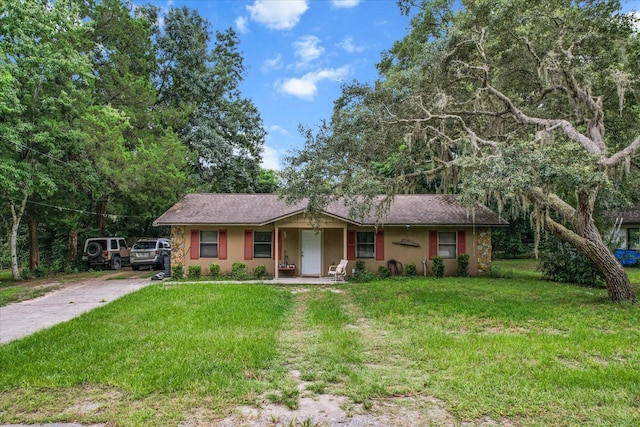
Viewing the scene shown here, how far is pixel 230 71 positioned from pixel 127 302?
20.2 meters

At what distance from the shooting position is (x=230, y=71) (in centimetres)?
2612

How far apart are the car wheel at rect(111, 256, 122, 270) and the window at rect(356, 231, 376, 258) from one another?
12.2 meters

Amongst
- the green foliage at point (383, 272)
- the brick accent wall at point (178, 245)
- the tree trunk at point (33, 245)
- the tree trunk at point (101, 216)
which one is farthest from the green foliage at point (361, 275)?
the tree trunk at point (33, 245)

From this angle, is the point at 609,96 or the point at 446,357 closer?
the point at 446,357

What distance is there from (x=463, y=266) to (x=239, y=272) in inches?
329

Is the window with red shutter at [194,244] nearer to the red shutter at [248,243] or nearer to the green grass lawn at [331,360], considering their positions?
the red shutter at [248,243]

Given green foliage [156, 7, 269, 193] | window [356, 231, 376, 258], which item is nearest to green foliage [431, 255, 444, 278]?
window [356, 231, 376, 258]

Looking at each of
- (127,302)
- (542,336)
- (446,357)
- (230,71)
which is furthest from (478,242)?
(230,71)

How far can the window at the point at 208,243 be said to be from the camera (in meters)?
15.5

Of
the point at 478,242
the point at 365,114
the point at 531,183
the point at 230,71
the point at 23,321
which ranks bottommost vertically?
the point at 23,321

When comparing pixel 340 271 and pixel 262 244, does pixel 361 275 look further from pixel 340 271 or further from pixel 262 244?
pixel 262 244

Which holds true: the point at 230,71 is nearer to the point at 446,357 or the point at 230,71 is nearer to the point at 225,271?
the point at 225,271

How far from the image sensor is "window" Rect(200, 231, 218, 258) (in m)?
15.5

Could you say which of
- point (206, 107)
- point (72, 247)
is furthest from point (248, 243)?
point (206, 107)
